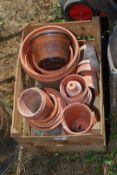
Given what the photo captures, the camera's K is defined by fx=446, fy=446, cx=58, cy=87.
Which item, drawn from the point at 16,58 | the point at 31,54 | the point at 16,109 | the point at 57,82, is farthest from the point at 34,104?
the point at 16,58

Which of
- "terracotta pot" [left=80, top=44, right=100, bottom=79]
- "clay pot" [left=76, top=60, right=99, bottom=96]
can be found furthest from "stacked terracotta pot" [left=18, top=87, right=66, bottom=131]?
"terracotta pot" [left=80, top=44, right=100, bottom=79]

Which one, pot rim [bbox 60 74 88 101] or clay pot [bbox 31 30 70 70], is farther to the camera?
clay pot [bbox 31 30 70 70]

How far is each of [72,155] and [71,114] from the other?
0.37 m

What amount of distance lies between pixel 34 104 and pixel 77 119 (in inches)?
13.3

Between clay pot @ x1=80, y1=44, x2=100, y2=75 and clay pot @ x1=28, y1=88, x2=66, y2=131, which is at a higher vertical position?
clay pot @ x1=80, y1=44, x2=100, y2=75

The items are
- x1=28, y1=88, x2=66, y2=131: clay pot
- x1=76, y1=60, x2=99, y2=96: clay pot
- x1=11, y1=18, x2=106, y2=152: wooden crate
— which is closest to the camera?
x1=11, y1=18, x2=106, y2=152: wooden crate

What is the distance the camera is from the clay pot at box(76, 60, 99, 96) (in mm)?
3318

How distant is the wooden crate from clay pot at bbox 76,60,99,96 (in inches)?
3.7

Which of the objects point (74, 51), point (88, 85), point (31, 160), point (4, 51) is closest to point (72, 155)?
point (31, 160)

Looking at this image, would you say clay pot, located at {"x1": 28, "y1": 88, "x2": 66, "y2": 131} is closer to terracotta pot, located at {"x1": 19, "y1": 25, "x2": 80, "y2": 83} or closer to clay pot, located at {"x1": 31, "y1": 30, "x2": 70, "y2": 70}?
terracotta pot, located at {"x1": 19, "y1": 25, "x2": 80, "y2": 83}

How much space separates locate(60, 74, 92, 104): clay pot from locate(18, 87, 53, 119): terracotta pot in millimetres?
133

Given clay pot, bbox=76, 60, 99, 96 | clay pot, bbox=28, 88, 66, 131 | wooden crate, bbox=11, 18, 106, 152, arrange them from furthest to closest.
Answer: clay pot, bbox=76, 60, 99, 96 < clay pot, bbox=28, 88, 66, 131 < wooden crate, bbox=11, 18, 106, 152

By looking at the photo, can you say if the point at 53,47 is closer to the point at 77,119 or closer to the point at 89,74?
the point at 89,74

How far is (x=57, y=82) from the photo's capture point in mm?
3375
